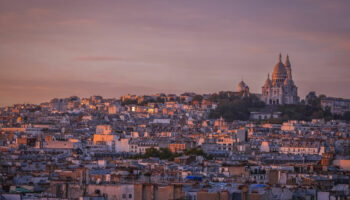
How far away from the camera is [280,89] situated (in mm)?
159000

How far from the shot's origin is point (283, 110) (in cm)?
14475

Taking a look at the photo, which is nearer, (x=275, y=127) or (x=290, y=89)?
(x=275, y=127)

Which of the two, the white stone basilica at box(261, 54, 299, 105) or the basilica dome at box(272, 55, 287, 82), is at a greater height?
the basilica dome at box(272, 55, 287, 82)

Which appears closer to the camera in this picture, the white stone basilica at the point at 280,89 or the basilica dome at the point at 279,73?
the white stone basilica at the point at 280,89

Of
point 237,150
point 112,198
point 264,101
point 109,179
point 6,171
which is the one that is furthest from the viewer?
point 264,101

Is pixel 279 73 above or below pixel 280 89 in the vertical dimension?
above

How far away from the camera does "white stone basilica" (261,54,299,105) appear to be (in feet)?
520

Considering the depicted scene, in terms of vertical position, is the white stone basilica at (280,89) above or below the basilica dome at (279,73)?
below

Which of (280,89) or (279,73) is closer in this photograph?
(280,89)

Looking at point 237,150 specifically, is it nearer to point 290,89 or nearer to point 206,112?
point 206,112

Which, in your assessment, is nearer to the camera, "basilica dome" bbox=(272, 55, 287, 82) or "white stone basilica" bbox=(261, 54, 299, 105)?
"white stone basilica" bbox=(261, 54, 299, 105)

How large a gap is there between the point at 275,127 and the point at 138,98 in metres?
44.4

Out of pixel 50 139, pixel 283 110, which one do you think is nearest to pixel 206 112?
pixel 283 110

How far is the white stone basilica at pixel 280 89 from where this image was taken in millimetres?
158625
